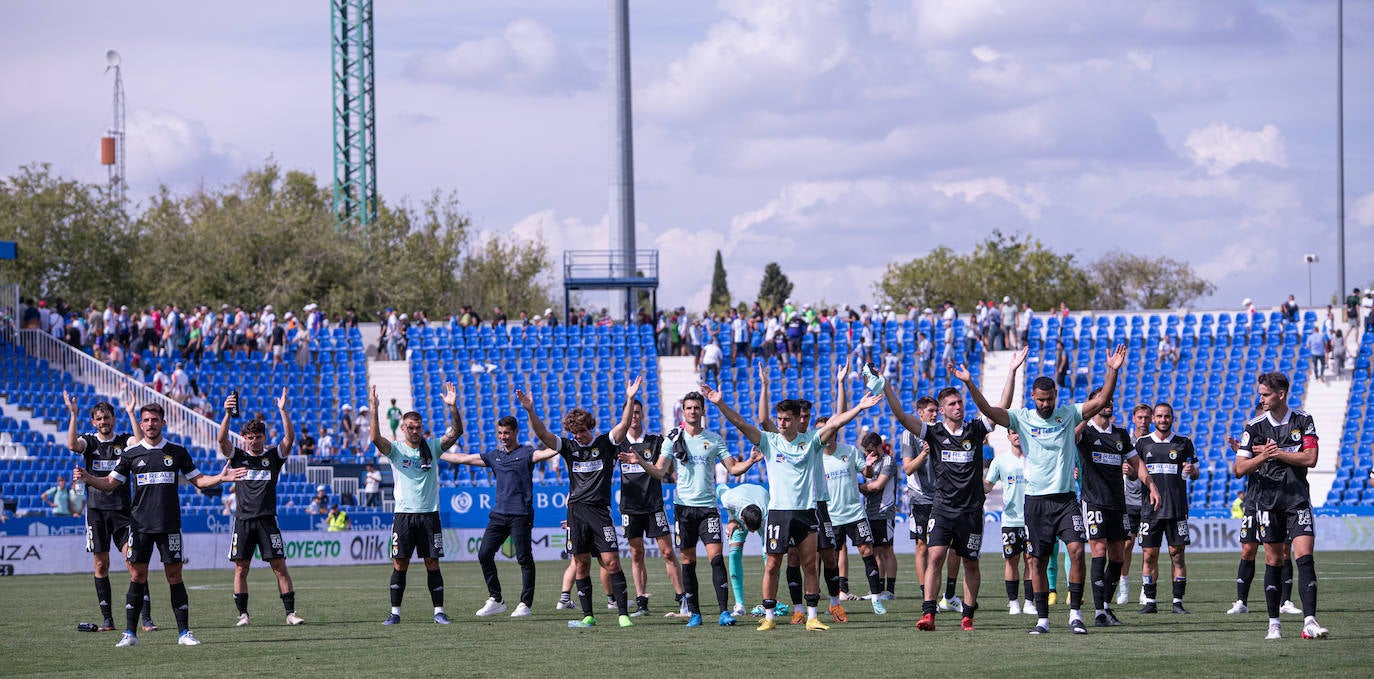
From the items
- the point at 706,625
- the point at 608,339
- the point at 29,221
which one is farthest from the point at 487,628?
the point at 29,221

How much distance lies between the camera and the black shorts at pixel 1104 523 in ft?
47.3

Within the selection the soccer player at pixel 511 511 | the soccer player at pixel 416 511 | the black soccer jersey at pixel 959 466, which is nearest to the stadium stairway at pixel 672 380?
the soccer player at pixel 511 511

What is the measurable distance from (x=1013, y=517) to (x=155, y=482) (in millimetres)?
8701

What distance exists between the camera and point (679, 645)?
13.5 meters

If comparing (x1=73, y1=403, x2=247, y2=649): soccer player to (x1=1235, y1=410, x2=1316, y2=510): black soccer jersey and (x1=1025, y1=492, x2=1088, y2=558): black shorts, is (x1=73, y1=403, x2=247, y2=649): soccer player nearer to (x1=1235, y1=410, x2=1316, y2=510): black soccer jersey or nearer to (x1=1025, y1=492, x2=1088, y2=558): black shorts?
(x1=1025, y1=492, x2=1088, y2=558): black shorts

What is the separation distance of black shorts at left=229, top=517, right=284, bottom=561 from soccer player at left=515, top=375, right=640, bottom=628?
3.18m

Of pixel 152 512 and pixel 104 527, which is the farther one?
pixel 104 527

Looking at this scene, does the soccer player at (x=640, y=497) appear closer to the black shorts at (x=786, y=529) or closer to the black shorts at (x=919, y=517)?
the black shorts at (x=786, y=529)

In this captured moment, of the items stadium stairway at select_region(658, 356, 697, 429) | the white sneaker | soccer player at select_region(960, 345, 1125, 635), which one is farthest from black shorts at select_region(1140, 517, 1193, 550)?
stadium stairway at select_region(658, 356, 697, 429)

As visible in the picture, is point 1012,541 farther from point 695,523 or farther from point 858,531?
point 695,523

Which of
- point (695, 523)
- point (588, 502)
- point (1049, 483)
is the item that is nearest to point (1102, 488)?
point (1049, 483)

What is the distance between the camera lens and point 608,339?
150 feet

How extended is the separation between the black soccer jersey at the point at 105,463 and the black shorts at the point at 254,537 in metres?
1.19

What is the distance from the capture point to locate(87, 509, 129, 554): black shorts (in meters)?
15.9
